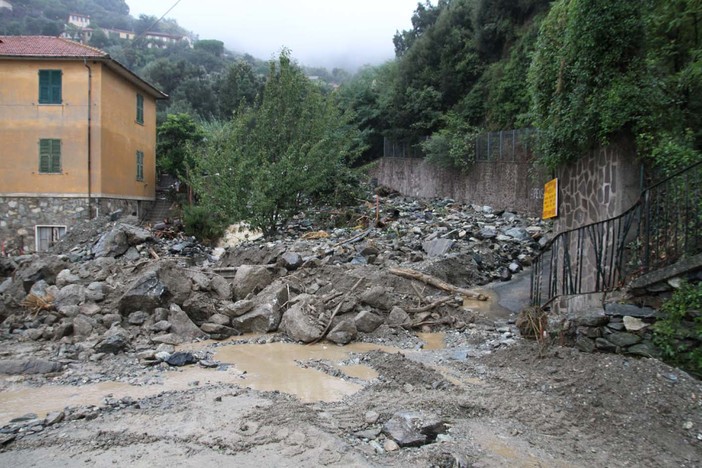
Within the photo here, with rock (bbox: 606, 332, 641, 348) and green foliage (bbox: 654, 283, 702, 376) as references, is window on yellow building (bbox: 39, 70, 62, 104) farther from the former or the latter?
green foliage (bbox: 654, 283, 702, 376)

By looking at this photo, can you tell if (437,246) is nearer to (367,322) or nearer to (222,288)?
(367,322)

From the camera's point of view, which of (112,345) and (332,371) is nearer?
(332,371)

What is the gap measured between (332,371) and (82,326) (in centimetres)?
516

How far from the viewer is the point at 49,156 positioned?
69.5 feet

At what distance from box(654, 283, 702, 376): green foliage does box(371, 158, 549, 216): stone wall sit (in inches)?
377

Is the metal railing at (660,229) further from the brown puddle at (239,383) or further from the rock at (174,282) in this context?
the rock at (174,282)

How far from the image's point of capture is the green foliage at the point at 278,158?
59.9 ft

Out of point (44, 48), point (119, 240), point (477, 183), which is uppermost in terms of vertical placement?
point (44, 48)

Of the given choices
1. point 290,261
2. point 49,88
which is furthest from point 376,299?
point 49,88

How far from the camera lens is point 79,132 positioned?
21078 millimetres

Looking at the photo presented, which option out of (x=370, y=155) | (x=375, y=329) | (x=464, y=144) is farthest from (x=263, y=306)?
(x=370, y=155)

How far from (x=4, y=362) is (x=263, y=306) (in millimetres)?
4347

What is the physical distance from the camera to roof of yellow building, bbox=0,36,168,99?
67.8 feet

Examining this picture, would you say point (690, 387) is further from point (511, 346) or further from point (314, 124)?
point (314, 124)
